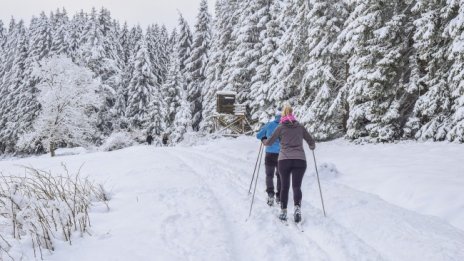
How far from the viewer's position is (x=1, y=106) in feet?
169

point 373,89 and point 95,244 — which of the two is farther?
point 373,89

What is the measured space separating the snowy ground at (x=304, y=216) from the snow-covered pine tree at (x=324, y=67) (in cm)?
762

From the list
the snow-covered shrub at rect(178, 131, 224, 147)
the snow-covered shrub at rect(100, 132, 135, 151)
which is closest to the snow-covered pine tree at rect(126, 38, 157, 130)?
the snow-covered shrub at rect(100, 132, 135, 151)

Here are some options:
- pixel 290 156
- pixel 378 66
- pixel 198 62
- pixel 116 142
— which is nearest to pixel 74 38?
pixel 198 62

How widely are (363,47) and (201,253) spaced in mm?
13343

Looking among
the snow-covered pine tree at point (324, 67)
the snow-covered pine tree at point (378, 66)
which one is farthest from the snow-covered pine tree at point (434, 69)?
the snow-covered pine tree at point (324, 67)

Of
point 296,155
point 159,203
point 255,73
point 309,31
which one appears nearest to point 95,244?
point 159,203

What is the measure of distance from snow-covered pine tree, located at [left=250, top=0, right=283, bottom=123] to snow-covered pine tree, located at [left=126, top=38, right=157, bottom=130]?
22747 millimetres

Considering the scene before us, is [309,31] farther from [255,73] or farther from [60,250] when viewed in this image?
[60,250]

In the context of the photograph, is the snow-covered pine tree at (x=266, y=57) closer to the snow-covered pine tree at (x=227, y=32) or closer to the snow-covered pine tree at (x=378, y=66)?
the snow-covered pine tree at (x=227, y=32)

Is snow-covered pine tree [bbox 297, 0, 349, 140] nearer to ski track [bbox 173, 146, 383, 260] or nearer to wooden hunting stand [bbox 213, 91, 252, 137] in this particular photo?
wooden hunting stand [bbox 213, 91, 252, 137]

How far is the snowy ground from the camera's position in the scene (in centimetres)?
501

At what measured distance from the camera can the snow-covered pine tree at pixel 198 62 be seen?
41.6 meters

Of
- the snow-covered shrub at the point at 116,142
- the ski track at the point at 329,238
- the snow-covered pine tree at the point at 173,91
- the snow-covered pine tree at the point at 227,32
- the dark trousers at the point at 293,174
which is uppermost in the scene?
the snow-covered pine tree at the point at 227,32
